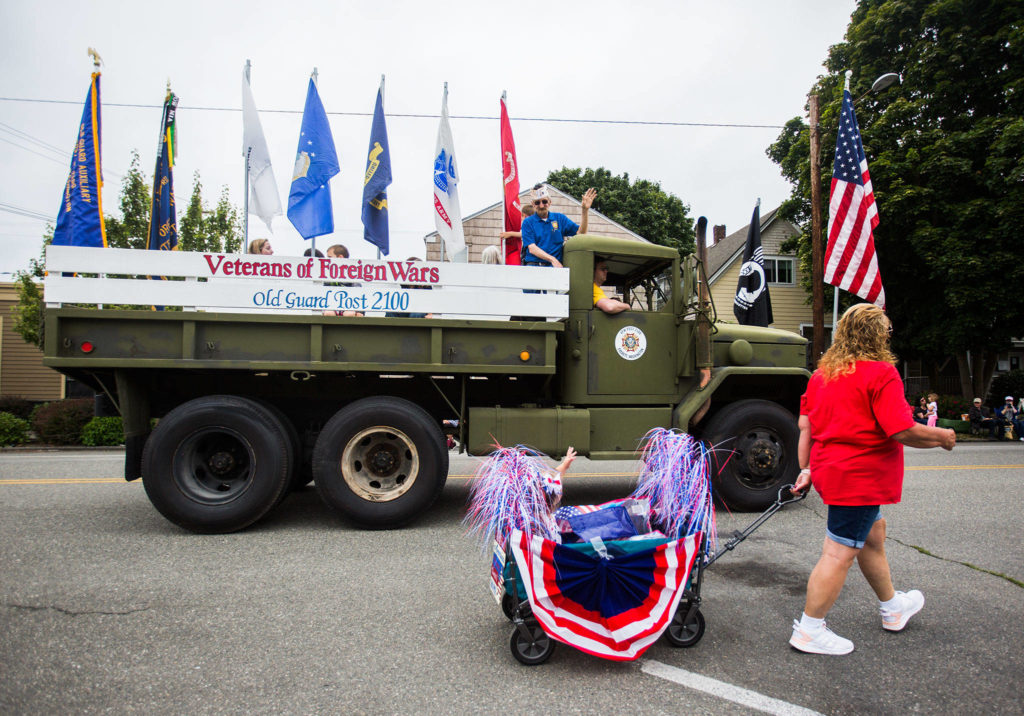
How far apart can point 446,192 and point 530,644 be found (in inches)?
227

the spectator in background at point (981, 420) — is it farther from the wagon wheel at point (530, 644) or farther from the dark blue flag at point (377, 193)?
the wagon wheel at point (530, 644)

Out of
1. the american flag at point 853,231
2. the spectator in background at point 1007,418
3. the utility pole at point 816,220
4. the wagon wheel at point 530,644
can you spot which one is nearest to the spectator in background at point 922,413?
the spectator in background at point 1007,418

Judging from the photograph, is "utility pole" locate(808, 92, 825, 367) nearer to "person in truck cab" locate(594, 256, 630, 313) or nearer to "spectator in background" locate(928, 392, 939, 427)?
"spectator in background" locate(928, 392, 939, 427)

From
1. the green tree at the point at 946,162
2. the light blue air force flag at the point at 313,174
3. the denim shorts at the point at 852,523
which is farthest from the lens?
the green tree at the point at 946,162

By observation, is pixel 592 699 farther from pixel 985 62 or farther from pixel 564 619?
pixel 985 62

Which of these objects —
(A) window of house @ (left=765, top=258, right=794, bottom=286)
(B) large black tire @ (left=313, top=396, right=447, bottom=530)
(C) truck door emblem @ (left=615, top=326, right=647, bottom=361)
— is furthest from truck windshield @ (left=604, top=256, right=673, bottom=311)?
(A) window of house @ (left=765, top=258, right=794, bottom=286)

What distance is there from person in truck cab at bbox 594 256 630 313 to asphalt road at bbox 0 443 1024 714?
7.05 feet

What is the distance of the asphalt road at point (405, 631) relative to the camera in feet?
8.34

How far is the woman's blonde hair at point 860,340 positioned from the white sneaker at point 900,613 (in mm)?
1264

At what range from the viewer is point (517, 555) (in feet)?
8.99

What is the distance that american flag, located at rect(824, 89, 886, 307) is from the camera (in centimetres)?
1055

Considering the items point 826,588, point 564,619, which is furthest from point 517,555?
point 826,588

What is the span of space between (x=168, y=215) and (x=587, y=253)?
6227 millimetres

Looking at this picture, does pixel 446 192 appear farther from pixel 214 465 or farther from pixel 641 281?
pixel 214 465
